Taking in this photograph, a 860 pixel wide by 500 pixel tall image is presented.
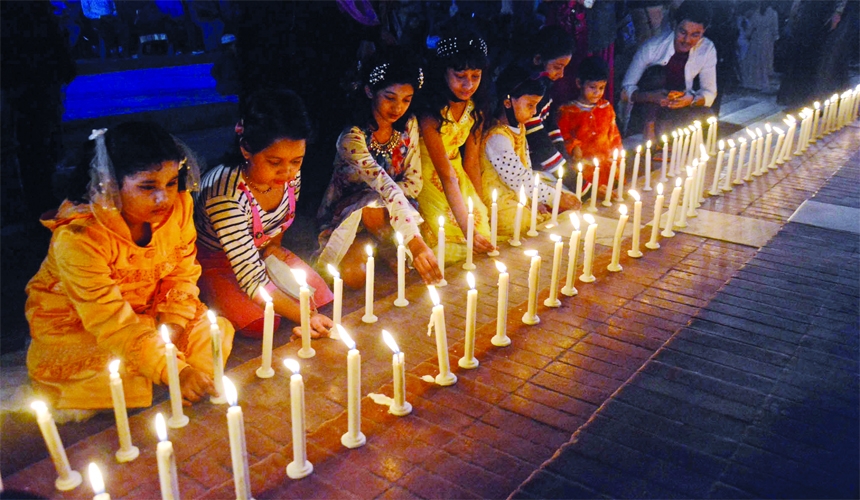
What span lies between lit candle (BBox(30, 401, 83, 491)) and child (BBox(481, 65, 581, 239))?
3316 millimetres

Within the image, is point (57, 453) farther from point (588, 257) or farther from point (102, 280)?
Result: point (588, 257)

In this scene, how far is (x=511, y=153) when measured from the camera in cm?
508

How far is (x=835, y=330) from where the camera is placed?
10.4ft

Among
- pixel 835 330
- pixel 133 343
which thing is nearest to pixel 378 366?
pixel 133 343

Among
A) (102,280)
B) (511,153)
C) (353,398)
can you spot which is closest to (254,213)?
(102,280)

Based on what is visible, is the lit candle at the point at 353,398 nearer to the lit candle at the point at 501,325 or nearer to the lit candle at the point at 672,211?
the lit candle at the point at 501,325

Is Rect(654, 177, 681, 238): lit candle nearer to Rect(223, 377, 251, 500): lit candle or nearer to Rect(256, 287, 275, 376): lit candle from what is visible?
Rect(256, 287, 275, 376): lit candle

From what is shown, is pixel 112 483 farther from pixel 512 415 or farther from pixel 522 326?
pixel 522 326

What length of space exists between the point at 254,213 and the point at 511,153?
222 centimetres

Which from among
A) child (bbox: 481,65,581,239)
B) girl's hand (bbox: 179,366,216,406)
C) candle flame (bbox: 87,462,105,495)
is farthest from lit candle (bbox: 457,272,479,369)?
child (bbox: 481,65,581,239)

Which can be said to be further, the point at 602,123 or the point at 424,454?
the point at 602,123

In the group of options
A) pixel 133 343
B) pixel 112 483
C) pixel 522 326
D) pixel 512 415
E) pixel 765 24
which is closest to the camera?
pixel 112 483

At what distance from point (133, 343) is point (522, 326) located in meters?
1.76

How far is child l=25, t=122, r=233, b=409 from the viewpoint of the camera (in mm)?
2719
